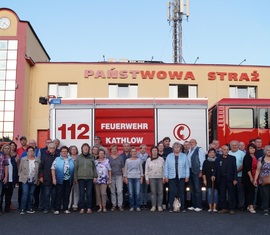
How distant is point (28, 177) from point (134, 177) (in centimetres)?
271

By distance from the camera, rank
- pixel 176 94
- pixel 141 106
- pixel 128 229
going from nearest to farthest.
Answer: pixel 128 229 → pixel 141 106 → pixel 176 94

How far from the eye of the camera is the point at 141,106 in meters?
11.2

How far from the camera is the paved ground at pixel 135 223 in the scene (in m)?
7.43

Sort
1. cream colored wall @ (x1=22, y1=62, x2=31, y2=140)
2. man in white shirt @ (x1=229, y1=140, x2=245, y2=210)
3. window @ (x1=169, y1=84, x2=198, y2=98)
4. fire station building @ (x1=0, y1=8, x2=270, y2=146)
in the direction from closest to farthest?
man in white shirt @ (x1=229, y1=140, x2=245, y2=210), fire station building @ (x1=0, y1=8, x2=270, y2=146), cream colored wall @ (x1=22, y1=62, x2=31, y2=140), window @ (x1=169, y1=84, x2=198, y2=98)

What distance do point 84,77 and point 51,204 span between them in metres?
14.7

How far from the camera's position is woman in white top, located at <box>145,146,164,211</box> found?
9.93 metres

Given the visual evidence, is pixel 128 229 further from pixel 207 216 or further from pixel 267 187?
pixel 267 187

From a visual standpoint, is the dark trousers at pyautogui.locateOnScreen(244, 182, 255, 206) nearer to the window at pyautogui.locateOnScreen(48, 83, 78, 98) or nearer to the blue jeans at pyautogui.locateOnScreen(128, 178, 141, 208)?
the blue jeans at pyautogui.locateOnScreen(128, 178, 141, 208)

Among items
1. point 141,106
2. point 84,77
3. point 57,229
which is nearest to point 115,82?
point 84,77

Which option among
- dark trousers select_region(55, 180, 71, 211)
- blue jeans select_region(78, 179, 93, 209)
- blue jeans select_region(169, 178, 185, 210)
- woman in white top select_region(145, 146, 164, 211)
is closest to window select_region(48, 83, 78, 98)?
dark trousers select_region(55, 180, 71, 211)

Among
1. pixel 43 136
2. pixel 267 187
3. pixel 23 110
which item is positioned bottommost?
pixel 267 187

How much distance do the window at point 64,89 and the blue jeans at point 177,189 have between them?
14968 millimetres

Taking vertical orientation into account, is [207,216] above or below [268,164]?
below

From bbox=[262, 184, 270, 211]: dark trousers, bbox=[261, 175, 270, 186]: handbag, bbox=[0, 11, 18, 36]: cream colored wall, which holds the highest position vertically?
bbox=[0, 11, 18, 36]: cream colored wall
